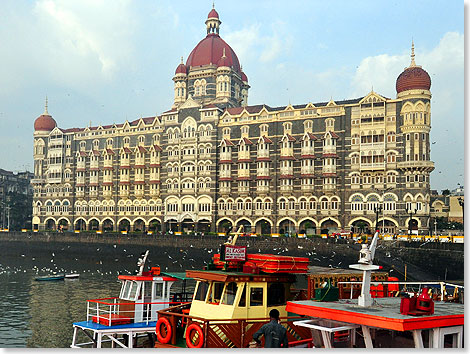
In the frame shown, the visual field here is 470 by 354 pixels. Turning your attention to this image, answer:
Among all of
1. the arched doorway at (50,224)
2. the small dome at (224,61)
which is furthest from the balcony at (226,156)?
the arched doorway at (50,224)

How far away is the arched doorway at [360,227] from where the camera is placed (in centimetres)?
6654

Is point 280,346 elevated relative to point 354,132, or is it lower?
lower

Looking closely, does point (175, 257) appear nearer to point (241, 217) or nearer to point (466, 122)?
point (241, 217)

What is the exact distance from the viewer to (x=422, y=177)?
2539 inches

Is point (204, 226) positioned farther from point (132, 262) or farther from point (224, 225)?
point (132, 262)

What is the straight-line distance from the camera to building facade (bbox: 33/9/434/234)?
6612 cm

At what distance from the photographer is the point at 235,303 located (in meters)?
15.2

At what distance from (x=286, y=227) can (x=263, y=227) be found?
12.6ft

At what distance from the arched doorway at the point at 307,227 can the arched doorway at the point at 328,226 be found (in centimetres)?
116

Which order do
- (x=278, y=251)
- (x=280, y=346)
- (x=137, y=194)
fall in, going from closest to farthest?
(x=280, y=346), (x=278, y=251), (x=137, y=194)

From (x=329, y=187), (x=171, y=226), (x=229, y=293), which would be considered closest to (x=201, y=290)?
(x=229, y=293)

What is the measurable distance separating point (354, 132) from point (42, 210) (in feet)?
198

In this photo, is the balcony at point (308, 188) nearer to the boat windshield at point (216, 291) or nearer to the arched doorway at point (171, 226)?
the arched doorway at point (171, 226)

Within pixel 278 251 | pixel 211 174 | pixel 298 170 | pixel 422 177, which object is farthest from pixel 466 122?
pixel 211 174
